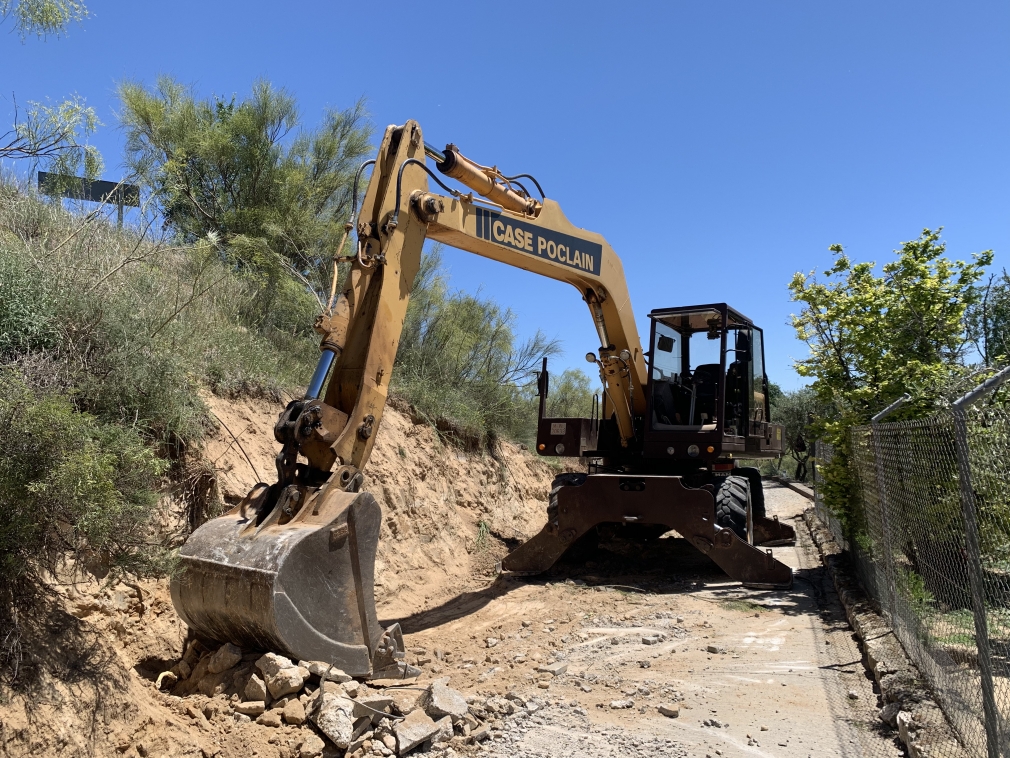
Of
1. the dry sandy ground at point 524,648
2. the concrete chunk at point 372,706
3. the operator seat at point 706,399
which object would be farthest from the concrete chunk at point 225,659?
the operator seat at point 706,399

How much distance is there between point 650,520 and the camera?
9.09 m

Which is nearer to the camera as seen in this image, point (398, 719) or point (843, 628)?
point (398, 719)

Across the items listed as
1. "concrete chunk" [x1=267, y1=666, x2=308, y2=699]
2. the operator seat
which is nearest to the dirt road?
"concrete chunk" [x1=267, y1=666, x2=308, y2=699]

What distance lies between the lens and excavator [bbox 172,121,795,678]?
5.00 meters

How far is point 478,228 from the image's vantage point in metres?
7.29

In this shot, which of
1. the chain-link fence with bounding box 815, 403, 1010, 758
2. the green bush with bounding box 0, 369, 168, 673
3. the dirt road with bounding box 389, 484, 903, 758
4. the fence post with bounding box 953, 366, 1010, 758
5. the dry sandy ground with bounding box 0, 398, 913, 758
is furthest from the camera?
the dirt road with bounding box 389, 484, 903, 758

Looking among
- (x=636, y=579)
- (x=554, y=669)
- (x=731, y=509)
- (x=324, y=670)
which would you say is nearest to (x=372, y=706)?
(x=324, y=670)

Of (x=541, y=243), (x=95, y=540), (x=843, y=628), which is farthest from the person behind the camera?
(x=541, y=243)

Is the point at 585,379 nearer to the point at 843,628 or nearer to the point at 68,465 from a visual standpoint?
the point at 843,628

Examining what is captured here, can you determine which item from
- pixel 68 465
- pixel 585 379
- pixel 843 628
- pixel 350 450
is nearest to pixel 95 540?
pixel 68 465

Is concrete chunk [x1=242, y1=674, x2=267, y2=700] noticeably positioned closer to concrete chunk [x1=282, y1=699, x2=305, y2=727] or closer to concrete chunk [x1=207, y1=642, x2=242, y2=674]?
concrete chunk [x1=282, y1=699, x2=305, y2=727]

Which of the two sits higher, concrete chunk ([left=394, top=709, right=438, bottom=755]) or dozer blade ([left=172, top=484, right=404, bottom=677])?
dozer blade ([left=172, top=484, right=404, bottom=677])

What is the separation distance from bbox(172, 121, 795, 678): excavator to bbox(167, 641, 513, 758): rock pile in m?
0.17

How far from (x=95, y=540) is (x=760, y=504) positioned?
389 inches
